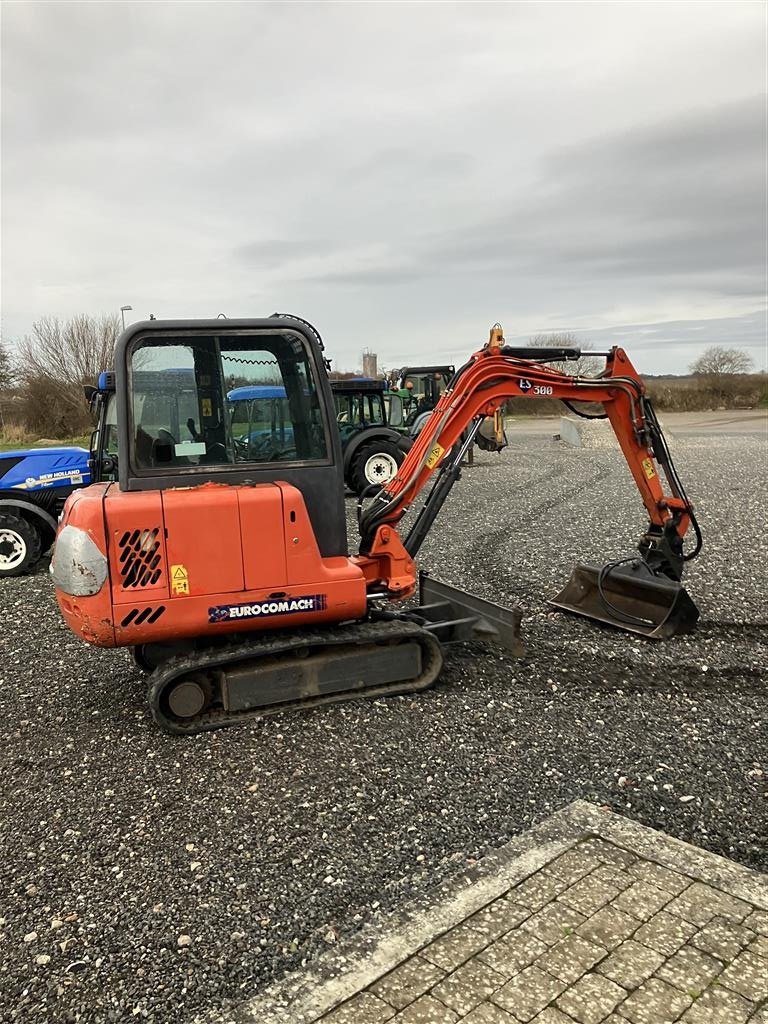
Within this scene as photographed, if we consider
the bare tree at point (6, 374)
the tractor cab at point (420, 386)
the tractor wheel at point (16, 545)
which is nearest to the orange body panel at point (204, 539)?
the tractor wheel at point (16, 545)

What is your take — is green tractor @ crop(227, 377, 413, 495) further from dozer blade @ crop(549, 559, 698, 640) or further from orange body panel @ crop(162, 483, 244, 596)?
orange body panel @ crop(162, 483, 244, 596)

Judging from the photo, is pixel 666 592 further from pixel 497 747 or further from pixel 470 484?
pixel 470 484

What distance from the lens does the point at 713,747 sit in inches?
174

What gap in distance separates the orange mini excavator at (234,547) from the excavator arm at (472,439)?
4cm

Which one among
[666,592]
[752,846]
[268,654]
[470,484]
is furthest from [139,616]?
[470,484]

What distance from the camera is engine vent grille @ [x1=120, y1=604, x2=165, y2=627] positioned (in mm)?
4500

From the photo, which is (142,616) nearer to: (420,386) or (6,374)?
(420,386)

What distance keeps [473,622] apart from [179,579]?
228 cm

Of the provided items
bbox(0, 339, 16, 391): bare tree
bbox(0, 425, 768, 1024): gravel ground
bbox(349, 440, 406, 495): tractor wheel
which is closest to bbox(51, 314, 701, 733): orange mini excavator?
bbox(0, 425, 768, 1024): gravel ground

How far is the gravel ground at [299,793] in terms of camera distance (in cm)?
301

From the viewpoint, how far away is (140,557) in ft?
14.7

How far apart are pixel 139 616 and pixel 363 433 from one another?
10954mm

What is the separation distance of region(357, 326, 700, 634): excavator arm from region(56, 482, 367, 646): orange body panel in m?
0.84

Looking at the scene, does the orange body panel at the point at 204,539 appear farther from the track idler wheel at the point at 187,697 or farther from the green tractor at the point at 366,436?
the green tractor at the point at 366,436
